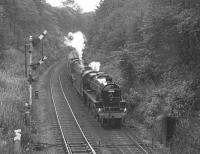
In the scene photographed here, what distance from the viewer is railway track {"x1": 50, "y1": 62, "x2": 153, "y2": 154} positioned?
20.8m

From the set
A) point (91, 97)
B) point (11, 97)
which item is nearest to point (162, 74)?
point (91, 97)

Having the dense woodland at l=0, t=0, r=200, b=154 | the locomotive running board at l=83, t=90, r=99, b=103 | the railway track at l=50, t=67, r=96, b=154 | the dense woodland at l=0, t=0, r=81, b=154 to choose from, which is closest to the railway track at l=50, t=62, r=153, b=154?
the railway track at l=50, t=67, r=96, b=154

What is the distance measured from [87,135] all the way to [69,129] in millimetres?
2046

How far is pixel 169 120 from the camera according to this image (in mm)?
21562

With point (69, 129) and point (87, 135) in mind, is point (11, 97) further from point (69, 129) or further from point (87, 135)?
point (87, 135)

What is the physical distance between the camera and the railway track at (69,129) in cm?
2090

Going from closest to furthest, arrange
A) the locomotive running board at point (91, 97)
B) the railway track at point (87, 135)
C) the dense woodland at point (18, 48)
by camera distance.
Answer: the railway track at point (87, 135) < the dense woodland at point (18, 48) < the locomotive running board at point (91, 97)

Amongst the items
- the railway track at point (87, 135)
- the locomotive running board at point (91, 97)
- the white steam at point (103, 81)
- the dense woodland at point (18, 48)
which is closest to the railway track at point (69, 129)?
the railway track at point (87, 135)

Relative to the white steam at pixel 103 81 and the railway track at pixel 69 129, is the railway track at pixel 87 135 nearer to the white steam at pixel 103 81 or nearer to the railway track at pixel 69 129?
the railway track at pixel 69 129

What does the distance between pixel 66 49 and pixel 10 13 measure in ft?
89.6

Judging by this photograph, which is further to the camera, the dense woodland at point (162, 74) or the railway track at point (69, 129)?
the dense woodland at point (162, 74)

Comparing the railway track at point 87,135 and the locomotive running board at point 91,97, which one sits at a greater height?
the locomotive running board at point 91,97

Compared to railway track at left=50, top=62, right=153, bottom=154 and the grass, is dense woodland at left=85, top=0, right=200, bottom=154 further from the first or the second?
the grass

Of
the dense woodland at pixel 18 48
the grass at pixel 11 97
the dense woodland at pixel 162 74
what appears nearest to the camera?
the grass at pixel 11 97
